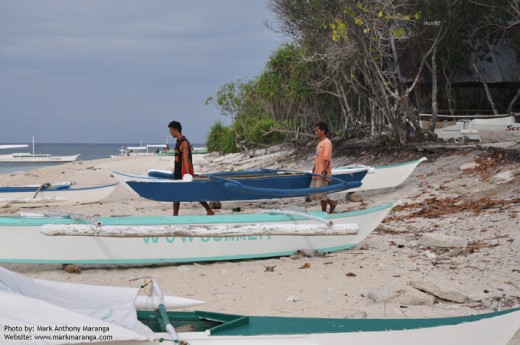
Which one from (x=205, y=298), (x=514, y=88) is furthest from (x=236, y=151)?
(x=205, y=298)

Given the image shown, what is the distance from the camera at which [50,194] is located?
53.7 ft

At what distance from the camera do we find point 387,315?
6.46 m

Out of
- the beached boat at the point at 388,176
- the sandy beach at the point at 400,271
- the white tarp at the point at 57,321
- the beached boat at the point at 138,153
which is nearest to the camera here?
the white tarp at the point at 57,321

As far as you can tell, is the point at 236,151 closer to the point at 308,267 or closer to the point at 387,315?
the point at 308,267

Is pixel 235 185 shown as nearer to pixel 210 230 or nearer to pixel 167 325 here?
pixel 210 230

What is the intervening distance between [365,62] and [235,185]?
8.46 metres

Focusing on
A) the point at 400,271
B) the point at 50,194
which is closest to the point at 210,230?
the point at 400,271

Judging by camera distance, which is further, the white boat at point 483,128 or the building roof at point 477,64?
the building roof at point 477,64

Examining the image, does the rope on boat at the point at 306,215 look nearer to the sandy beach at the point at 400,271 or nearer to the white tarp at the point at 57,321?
the sandy beach at the point at 400,271

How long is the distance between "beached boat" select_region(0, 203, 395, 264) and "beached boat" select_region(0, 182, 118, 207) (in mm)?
7750

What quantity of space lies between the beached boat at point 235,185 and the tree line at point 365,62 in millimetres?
4496

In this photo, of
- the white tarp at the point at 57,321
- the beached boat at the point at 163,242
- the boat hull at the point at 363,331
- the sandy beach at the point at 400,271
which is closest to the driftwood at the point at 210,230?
the beached boat at the point at 163,242

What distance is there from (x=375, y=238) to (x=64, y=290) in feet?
21.1

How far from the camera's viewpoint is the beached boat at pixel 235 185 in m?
11.4
